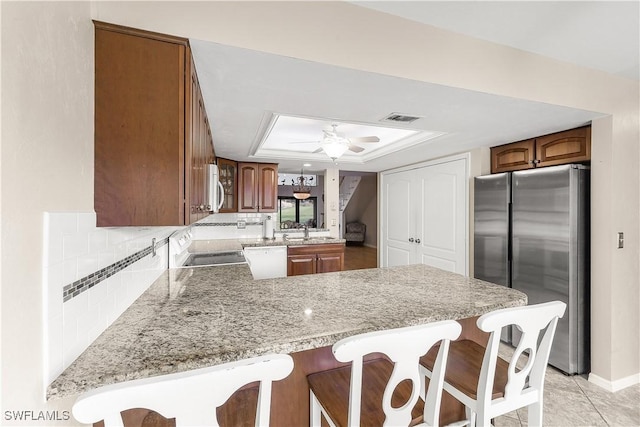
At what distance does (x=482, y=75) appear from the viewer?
160 centimetres

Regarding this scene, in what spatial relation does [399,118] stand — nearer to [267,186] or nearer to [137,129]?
[137,129]

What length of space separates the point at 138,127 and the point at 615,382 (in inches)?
141

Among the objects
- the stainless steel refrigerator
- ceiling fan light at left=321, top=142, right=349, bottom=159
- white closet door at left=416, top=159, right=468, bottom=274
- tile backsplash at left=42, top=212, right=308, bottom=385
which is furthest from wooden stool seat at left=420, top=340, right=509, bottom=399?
white closet door at left=416, top=159, right=468, bottom=274

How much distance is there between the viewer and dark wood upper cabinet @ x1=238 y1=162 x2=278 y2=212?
4035 mm

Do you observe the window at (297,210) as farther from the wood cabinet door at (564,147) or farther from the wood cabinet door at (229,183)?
the wood cabinet door at (564,147)

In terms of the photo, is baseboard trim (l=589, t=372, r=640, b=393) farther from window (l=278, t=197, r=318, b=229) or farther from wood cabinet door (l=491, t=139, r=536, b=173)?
window (l=278, t=197, r=318, b=229)

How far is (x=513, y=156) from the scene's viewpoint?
9.33ft

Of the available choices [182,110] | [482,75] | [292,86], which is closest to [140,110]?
[182,110]

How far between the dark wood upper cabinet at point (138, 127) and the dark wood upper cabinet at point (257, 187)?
297cm

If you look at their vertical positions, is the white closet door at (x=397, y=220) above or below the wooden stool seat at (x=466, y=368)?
above

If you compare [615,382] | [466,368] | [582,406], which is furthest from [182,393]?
[615,382]

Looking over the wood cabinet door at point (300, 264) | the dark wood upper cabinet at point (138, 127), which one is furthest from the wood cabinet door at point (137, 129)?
the wood cabinet door at point (300, 264)

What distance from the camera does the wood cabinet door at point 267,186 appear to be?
163 inches

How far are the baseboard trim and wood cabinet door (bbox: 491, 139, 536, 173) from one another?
1.87m
